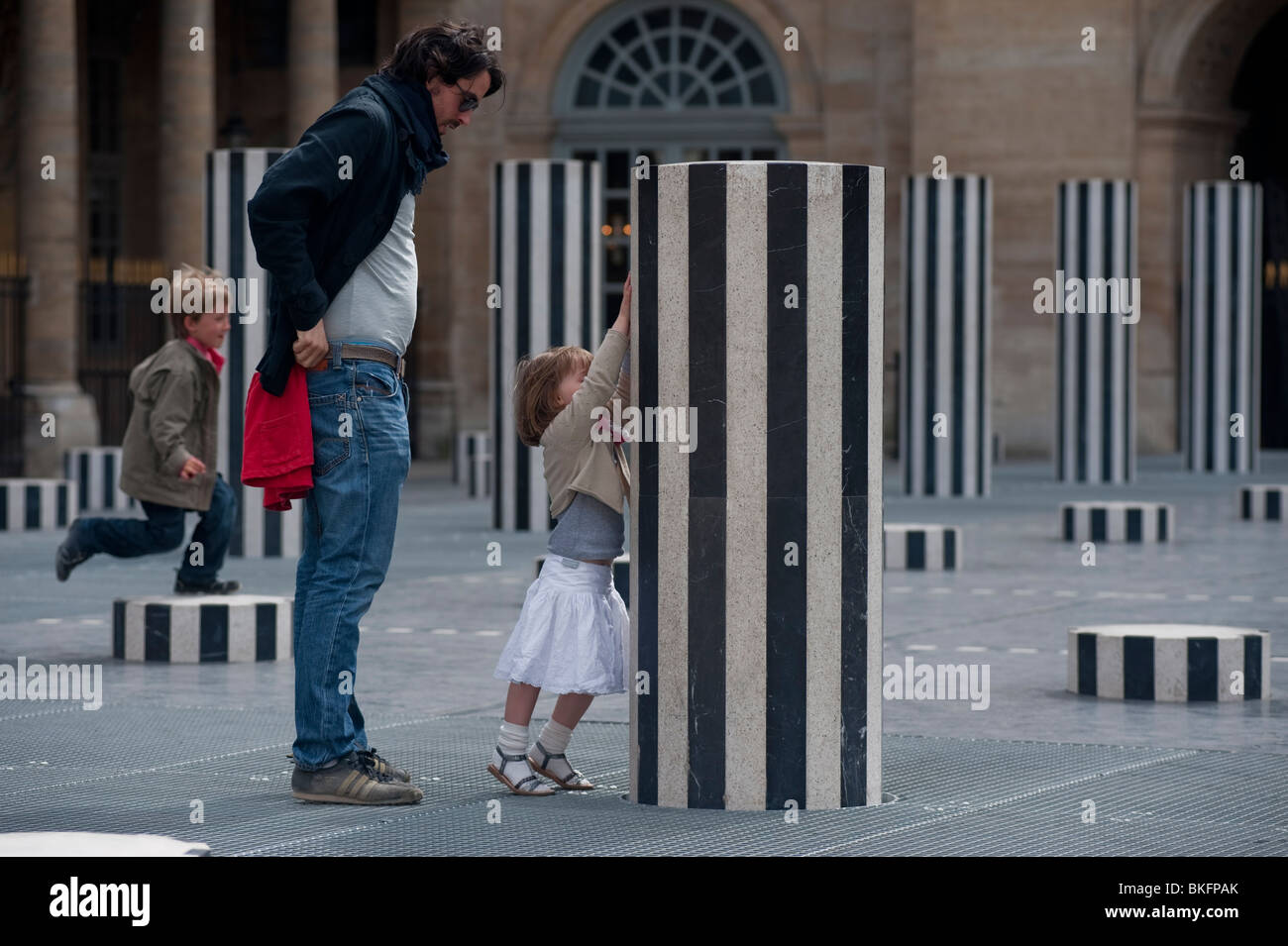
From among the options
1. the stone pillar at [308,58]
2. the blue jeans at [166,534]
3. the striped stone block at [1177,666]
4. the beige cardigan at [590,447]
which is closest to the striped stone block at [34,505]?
the blue jeans at [166,534]

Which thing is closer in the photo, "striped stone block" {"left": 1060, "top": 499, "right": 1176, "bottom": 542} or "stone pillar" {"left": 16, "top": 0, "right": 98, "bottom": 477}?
"striped stone block" {"left": 1060, "top": 499, "right": 1176, "bottom": 542}

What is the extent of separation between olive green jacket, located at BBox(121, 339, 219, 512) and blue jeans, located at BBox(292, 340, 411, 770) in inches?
193

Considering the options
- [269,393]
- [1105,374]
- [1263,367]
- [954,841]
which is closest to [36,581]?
[269,393]

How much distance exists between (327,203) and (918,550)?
863 centimetres

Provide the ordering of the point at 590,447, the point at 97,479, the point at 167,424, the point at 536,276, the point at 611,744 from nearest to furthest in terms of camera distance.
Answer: the point at 590,447 < the point at 611,744 < the point at 167,424 < the point at 536,276 < the point at 97,479

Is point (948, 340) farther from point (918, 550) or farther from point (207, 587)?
point (207, 587)

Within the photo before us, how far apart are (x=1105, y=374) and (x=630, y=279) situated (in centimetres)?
1879

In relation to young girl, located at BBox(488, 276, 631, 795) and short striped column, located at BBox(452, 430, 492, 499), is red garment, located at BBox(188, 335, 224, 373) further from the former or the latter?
short striped column, located at BBox(452, 430, 492, 499)

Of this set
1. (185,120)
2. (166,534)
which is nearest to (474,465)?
(185,120)

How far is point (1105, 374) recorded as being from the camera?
24188 millimetres

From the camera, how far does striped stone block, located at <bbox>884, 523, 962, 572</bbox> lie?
14078mm

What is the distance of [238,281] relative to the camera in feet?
48.3

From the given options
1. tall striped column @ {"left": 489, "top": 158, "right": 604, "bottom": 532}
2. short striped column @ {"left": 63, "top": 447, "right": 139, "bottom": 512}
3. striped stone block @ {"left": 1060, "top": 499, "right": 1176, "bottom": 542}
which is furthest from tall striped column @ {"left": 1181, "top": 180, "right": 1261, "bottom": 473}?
short striped column @ {"left": 63, "top": 447, "right": 139, "bottom": 512}
